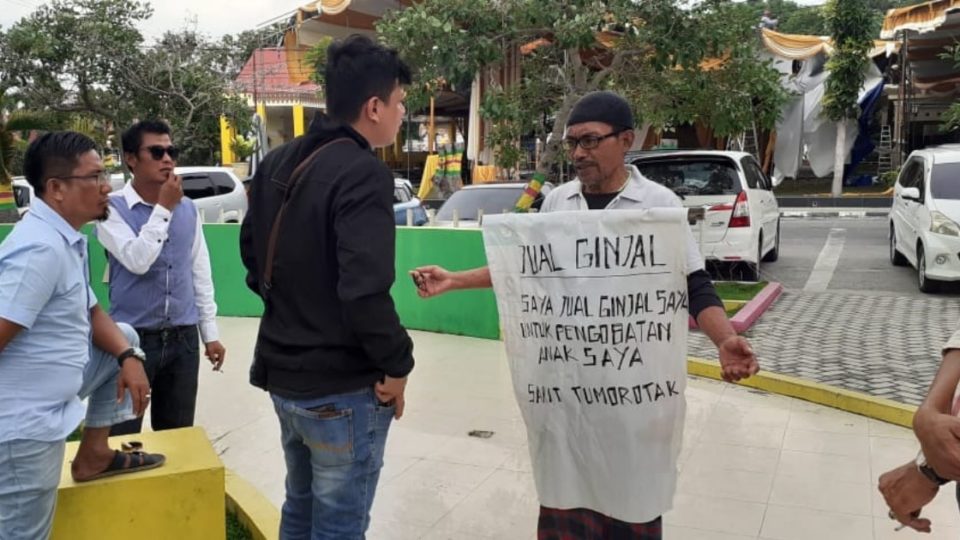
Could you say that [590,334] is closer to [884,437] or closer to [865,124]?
[884,437]

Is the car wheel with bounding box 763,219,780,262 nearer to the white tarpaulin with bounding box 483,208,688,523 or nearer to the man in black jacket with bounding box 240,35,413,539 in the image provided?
the white tarpaulin with bounding box 483,208,688,523

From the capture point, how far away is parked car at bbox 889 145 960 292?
8711 mm

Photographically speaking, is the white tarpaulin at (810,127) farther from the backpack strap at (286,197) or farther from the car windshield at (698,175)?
the backpack strap at (286,197)

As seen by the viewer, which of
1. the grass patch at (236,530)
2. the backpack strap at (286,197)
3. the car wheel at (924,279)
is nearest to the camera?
the backpack strap at (286,197)

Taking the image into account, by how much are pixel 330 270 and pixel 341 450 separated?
51 cm

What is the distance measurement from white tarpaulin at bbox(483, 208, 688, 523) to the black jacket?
48cm

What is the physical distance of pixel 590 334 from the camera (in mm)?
2516

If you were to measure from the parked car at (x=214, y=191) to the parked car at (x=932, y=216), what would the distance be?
946cm

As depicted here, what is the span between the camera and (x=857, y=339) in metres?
7.03

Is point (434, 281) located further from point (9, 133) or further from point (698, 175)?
point (9, 133)

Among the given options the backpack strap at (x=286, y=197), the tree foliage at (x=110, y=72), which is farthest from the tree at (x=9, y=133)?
the backpack strap at (x=286, y=197)

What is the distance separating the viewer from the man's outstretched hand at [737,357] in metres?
2.53

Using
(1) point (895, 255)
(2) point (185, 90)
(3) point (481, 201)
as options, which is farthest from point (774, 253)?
(2) point (185, 90)

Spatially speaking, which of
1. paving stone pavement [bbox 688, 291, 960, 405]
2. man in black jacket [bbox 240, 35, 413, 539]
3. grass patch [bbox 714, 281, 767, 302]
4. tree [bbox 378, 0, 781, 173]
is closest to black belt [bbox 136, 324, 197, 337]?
man in black jacket [bbox 240, 35, 413, 539]
